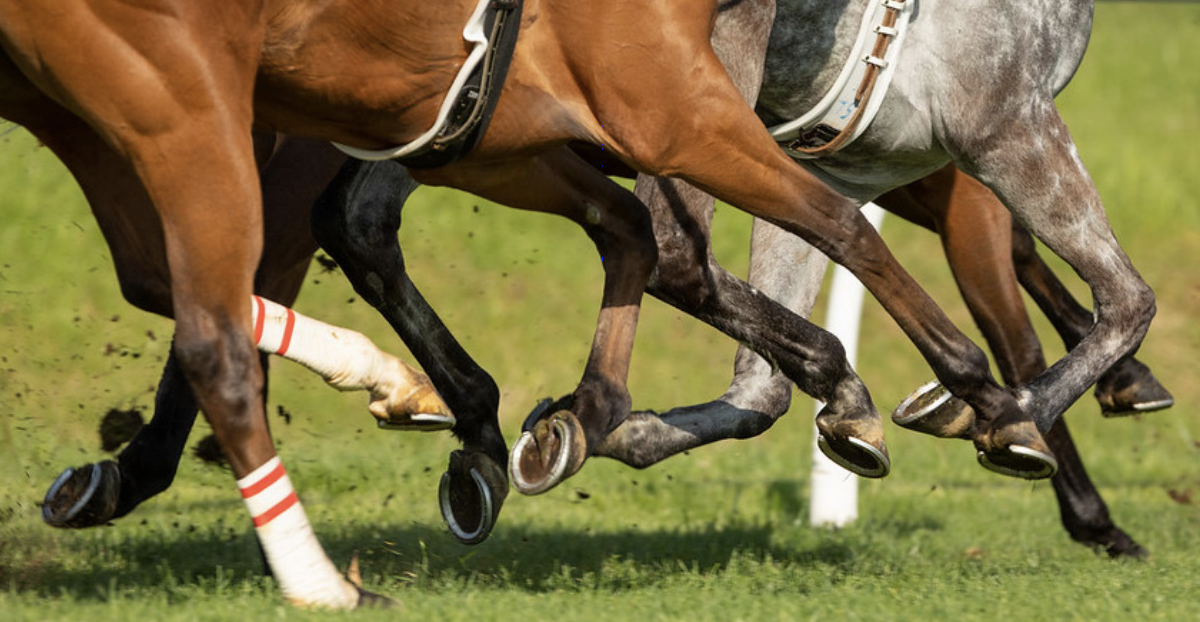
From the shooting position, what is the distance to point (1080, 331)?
6.69m

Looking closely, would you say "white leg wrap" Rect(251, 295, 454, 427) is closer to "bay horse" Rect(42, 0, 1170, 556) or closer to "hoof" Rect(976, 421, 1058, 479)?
"bay horse" Rect(42, 0, 1170, 556)

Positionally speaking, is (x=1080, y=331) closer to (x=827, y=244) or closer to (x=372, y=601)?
(x=827, y=244)

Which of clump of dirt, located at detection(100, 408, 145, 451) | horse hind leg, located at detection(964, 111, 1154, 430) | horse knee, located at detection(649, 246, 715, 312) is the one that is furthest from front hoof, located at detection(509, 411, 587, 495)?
clump of dirt, located at detection(100, 408, 145, 451)

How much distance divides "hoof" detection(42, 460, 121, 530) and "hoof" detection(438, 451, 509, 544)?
37.7 inches

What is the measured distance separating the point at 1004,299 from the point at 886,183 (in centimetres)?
104

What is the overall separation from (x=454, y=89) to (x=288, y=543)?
1173mm

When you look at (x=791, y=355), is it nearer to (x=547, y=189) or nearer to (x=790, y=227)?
(x=790, y=227)

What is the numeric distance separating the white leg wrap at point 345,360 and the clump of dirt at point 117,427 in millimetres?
1956

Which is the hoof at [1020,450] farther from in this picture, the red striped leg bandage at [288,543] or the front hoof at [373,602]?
the red striped leg bandage at [288,543]

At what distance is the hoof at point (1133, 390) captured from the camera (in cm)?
645

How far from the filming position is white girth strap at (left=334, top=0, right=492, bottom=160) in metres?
4.07

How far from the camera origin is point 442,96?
416cm

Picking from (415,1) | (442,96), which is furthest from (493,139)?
(415,1)

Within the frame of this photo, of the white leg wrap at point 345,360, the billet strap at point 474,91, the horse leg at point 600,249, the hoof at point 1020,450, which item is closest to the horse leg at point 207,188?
the white leg wrap at point 345,360
